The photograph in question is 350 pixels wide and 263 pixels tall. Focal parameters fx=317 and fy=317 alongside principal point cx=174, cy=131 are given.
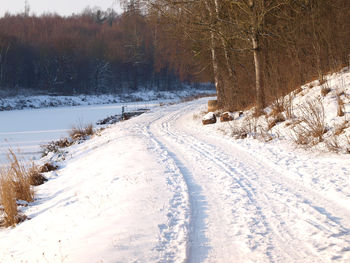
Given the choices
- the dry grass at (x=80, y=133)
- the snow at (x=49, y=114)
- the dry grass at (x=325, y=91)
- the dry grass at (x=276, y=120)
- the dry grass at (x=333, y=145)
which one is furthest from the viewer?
the dry grass at (x=80, y=133)

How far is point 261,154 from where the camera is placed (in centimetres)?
775

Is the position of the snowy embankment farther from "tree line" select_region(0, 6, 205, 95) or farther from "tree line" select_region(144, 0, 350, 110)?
"tree line" select_region(144, 0, 350, 110)

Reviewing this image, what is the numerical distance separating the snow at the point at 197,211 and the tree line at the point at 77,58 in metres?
42.2

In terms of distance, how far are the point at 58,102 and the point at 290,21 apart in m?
40.5

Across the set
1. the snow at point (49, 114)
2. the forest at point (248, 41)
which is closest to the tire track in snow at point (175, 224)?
the snow at point (49, 114)

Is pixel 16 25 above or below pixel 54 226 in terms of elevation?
above

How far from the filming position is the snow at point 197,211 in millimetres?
3453

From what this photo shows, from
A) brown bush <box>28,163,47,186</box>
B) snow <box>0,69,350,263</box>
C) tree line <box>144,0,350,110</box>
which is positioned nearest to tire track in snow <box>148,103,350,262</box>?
snow <box>0,69,350,263</box>

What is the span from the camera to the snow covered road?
3447 mm

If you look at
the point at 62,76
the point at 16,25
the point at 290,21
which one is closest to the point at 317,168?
the point at 290,21

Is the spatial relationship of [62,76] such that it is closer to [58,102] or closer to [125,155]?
[58,102]

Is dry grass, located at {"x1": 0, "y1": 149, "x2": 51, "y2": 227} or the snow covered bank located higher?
the snow covered bank

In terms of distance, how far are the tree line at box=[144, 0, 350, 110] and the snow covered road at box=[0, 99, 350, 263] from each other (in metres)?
4.71

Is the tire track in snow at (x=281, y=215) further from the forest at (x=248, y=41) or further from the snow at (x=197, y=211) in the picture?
the forest at (x=248, y=41)
